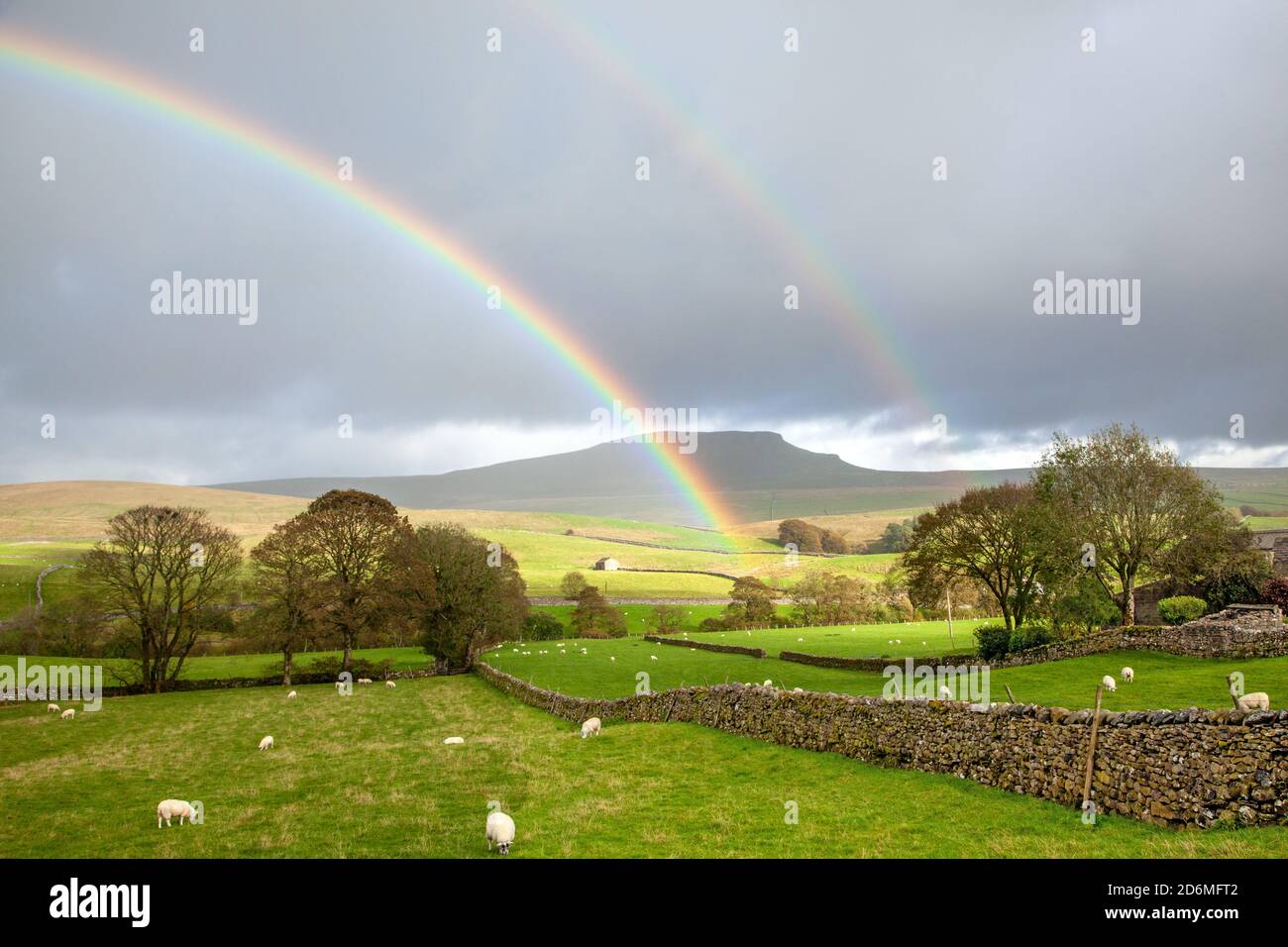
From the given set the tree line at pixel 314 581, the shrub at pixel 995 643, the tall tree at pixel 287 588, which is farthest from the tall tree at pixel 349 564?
the shrub at pixel 995 643

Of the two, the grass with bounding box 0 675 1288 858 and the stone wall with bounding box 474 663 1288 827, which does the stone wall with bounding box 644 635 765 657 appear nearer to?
the grass with bounding box 0 675 1288 858

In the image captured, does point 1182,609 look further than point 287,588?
No

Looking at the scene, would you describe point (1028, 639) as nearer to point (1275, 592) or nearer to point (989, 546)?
point (989, 546)

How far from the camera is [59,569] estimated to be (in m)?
96.1

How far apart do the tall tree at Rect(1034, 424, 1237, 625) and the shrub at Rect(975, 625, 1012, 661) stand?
302 inches

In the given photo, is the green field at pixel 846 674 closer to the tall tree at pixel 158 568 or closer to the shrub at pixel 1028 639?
the shrub at pixel 1028 639

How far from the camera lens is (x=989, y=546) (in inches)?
1793

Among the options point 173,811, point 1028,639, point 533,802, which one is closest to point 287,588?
point 173,811

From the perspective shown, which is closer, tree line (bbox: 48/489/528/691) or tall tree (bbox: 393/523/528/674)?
tree line (bbox: 48/489/528/691)

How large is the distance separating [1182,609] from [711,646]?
30.7 m

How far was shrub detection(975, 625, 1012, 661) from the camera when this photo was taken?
36.7 m

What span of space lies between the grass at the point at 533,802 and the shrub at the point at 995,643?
20.6 metres

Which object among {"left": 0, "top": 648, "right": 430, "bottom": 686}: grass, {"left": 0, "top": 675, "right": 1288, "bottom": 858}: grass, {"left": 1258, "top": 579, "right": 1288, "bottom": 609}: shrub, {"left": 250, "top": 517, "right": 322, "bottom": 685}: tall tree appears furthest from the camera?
{"left": 0, "top": 648, "right": 430, "bottom": 686}: grass

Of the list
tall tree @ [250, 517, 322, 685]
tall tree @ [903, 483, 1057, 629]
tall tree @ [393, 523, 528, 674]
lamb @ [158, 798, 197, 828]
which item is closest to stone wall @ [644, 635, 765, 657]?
tall tree @ [903, 483, 1057, 629]
